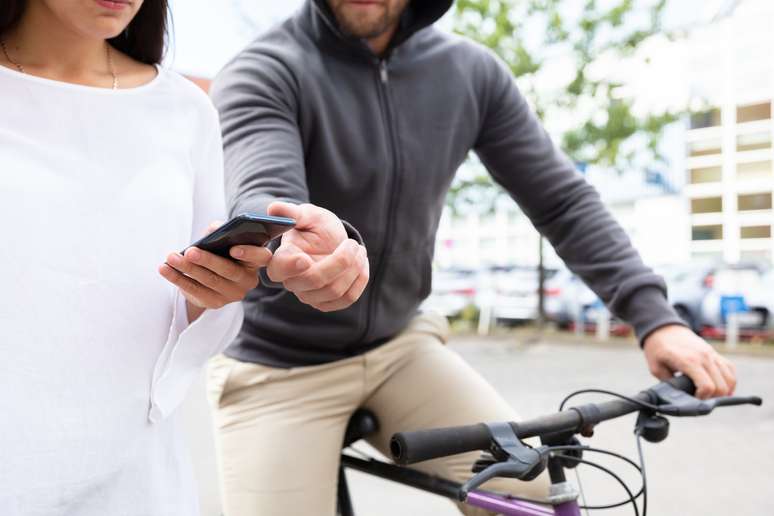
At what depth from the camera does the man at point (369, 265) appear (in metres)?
1.69

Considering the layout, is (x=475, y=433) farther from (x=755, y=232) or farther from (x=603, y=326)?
(x=755, y=232)

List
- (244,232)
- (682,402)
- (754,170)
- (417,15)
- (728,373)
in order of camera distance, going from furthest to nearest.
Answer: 1. (754,170)
2. (417,15)
3. (728,373)
4. (682,402)
5. (244,232)

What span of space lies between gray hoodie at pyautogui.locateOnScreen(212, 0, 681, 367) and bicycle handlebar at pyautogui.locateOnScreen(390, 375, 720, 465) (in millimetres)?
419

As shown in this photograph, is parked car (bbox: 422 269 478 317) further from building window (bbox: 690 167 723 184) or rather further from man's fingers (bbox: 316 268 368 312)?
building window (bbox: 690 167 723 184)

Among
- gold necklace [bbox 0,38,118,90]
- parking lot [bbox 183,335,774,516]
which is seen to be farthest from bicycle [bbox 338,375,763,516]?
parking lot [bbox 183,335,774,516]

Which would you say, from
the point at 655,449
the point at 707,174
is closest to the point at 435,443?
the point at 655,449

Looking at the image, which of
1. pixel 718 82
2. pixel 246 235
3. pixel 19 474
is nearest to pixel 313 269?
pixel 246 235

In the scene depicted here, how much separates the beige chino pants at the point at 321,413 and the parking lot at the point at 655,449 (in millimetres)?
2509

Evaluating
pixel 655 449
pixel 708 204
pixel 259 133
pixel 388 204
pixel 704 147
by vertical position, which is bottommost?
pixel 708 204

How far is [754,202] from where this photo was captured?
1039 inches

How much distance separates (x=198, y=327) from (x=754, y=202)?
2838cm

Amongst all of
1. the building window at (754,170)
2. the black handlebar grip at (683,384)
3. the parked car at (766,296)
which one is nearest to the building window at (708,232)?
the building window at (754,170)

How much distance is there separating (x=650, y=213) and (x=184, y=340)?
26458mm

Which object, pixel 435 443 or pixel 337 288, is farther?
pixel 435 443
